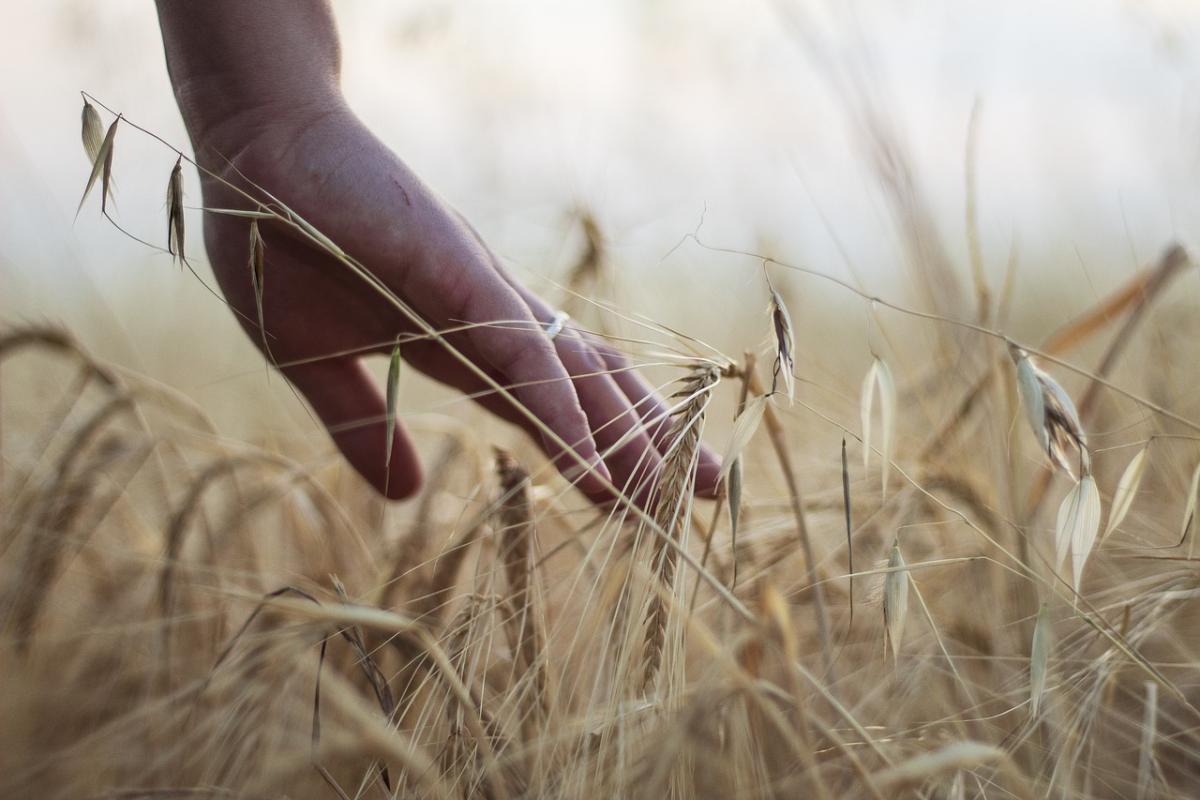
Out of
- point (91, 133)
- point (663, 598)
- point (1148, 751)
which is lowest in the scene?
point (1148, 751)

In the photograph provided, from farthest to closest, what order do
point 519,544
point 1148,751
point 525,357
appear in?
point 519,544 → point 525,357 → point 1148,751

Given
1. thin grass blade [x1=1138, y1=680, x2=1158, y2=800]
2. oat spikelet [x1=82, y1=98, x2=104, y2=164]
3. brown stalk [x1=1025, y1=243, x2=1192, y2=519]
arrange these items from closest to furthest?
thin grass blade [x1=1138, y1=680, x2=1158, y2=800] → oat spikelet [x1=82, y1=98, x2=104, y2=164] → brown stalk [x1=1025, y1=243, x2=1192, y2=519]

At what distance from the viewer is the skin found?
0.53m

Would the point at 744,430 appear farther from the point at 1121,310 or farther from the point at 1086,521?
the point at 1121,310

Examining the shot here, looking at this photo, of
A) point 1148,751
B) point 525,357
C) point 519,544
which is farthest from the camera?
point 519,544

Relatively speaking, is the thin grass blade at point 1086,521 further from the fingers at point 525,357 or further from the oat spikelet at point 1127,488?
the fingers at point 525,357

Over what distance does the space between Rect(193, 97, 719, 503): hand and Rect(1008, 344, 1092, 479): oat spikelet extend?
0.19 meters

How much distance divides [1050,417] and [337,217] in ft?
1.36

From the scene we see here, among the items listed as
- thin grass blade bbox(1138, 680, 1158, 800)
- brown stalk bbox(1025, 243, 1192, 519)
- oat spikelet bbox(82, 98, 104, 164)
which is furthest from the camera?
brown stalk bbox(1025, 243, 1192, 519)

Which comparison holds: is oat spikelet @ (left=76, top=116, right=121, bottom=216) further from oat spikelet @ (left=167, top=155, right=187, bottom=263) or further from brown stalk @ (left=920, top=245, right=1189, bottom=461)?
brown stalk @ (left=920, top=245, right=1189, bottom=461)

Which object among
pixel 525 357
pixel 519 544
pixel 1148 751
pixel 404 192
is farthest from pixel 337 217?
pixel 1148 751

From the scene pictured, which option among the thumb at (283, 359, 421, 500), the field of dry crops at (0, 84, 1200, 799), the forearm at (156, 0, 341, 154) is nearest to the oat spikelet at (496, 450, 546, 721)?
the field of dry crops at (0, 84, 1200, 799)

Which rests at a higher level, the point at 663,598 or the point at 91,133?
the point at 91,133

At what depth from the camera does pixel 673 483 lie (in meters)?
0.46
